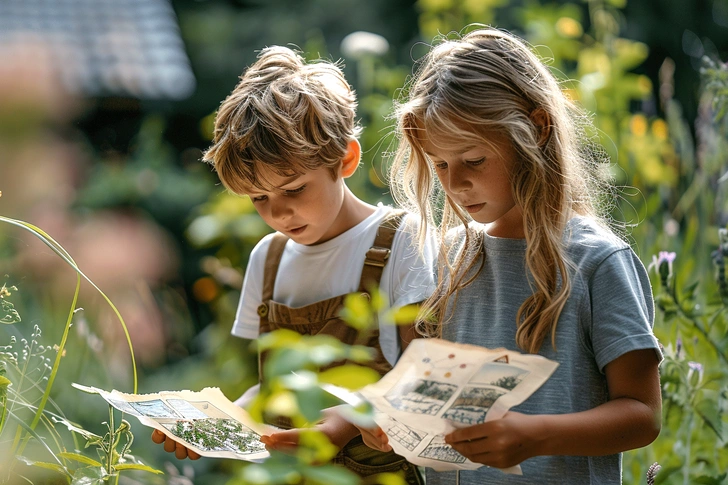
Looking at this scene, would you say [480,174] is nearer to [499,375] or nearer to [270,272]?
[499,375]

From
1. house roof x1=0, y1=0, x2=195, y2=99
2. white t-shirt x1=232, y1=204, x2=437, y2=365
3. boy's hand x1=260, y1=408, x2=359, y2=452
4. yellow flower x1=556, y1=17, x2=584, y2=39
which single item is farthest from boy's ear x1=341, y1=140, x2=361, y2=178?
house roof x1=0, y1=0, x2=195, y2=99

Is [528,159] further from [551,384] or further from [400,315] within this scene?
[400,315]

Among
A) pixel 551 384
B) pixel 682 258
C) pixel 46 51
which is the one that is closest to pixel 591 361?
pixel 551 384

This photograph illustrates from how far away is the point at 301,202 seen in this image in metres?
1.38

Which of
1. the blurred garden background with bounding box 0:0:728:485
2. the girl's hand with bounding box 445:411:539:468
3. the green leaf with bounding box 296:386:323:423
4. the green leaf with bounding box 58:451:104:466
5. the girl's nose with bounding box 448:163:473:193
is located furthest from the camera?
the blurred garden background with bounding box 0:0:728:485

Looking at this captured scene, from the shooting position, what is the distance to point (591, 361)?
1.20m

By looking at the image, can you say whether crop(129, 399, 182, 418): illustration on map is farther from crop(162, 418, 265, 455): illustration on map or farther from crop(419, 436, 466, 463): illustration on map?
crop(419, 436, 466, 463): illustration on map

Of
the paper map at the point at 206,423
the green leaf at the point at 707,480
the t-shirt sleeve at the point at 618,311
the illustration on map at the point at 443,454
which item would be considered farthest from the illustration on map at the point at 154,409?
the green leaf at the point at 707,480

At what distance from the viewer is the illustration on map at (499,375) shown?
891 mm

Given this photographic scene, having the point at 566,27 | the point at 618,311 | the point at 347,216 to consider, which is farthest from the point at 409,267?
the point at 566,27

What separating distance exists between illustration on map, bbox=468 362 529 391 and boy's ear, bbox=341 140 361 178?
0.63m

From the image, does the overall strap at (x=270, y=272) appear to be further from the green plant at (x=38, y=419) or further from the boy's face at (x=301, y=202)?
the green plant at (x=38, y=419)

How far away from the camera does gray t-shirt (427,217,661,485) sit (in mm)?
1140

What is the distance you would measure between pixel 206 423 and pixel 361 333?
0.31m
